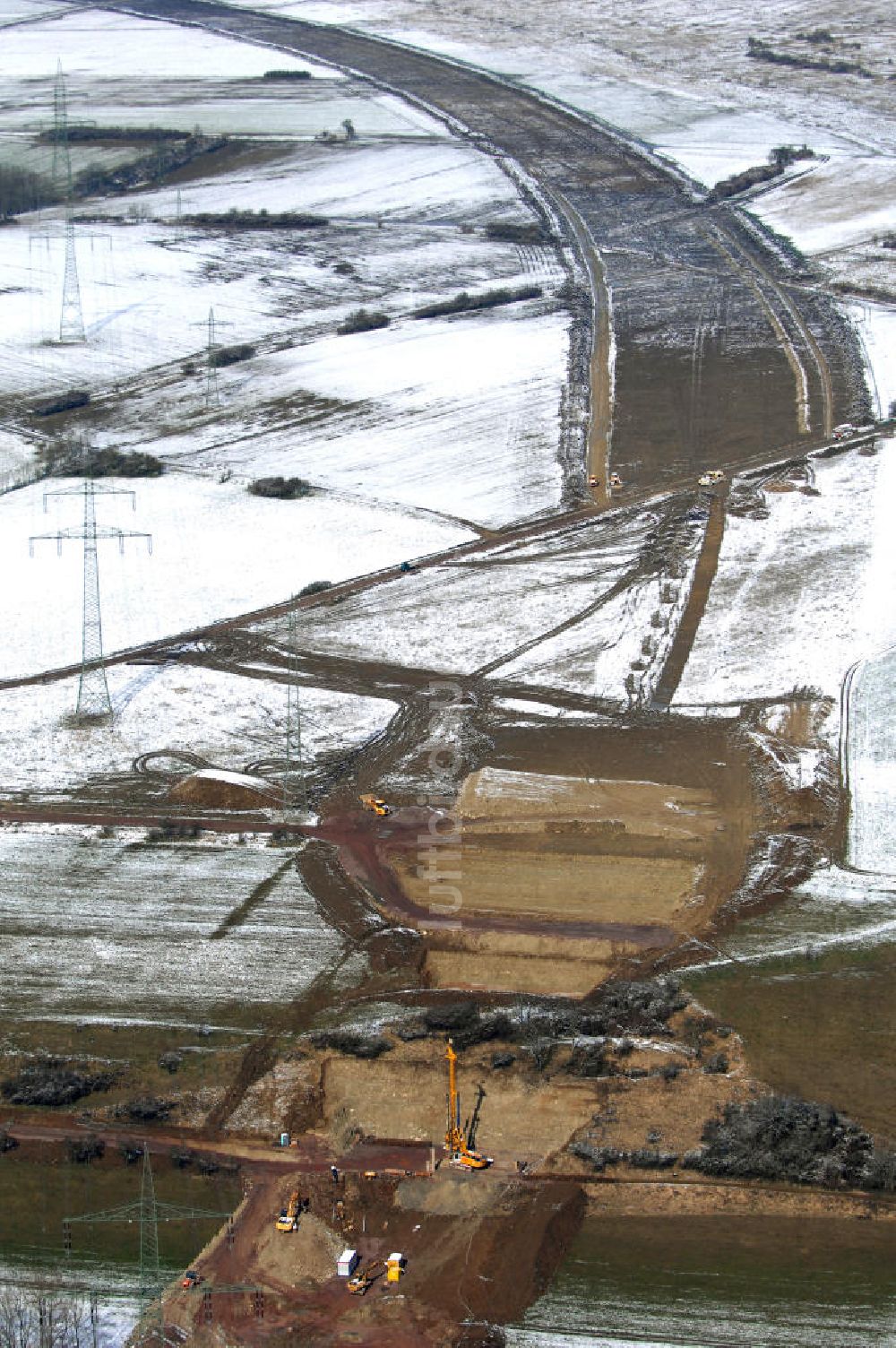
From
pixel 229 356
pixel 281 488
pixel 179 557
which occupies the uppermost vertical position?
pixel 229 356

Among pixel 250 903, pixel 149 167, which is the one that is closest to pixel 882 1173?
pixel 250 903

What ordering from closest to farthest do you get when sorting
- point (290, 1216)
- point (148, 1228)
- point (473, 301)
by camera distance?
point (148, 1228)
point (290, 1216)
point (473, 301)

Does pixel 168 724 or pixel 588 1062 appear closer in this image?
pixel 588 1062

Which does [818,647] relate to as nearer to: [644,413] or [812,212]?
[644,413]

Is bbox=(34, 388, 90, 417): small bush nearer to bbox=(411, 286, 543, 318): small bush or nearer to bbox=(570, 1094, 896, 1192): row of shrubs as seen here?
bbox=(411, 286, 543, 318): small bush

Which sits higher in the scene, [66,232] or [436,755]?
[66,232]

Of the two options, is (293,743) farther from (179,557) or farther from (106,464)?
(106,464)
